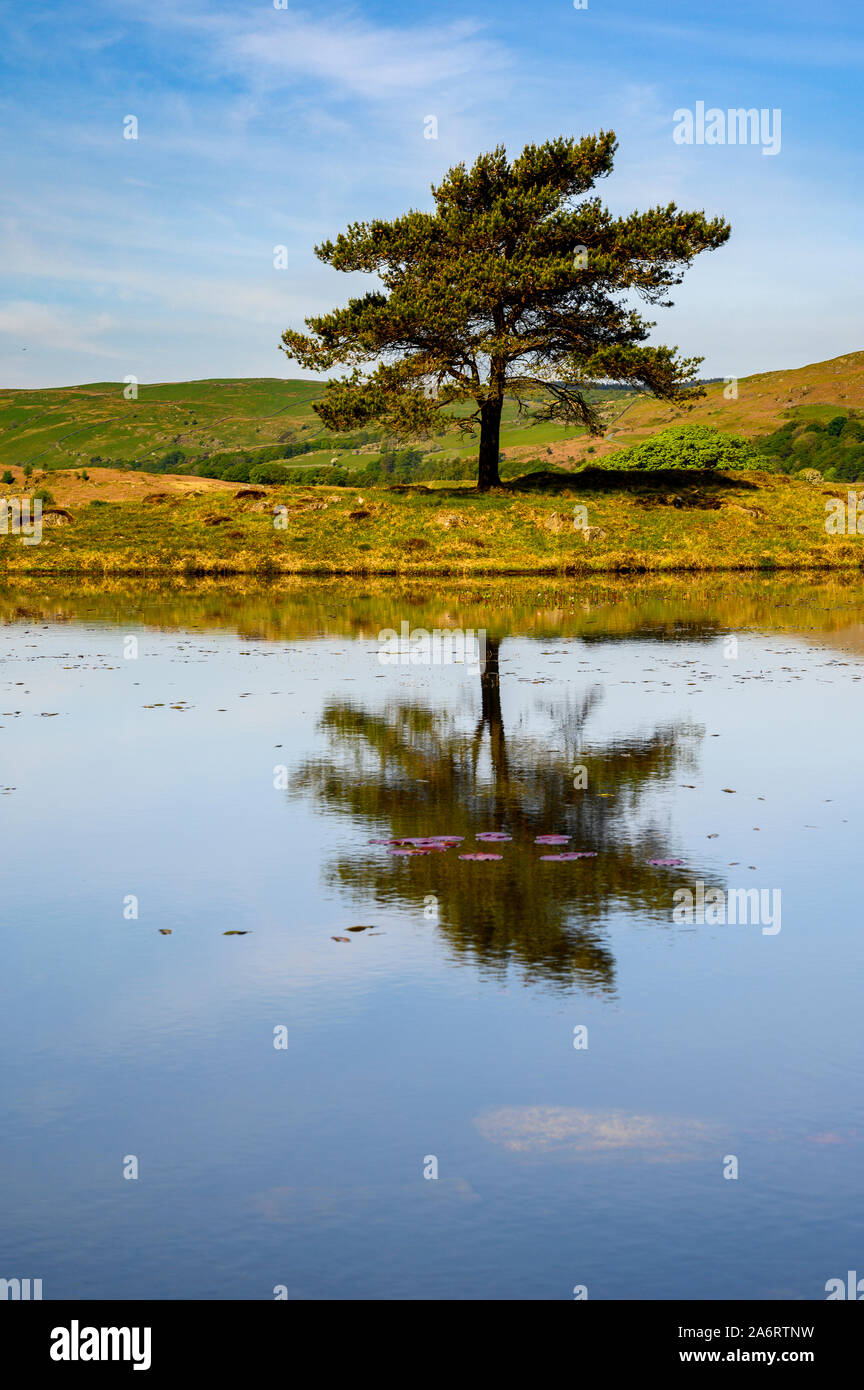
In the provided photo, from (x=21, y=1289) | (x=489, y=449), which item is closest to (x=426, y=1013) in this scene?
(x=21, y=1289)

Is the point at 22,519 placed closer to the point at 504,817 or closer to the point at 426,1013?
the point at 504,817

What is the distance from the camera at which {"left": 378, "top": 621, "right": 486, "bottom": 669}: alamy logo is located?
2703 cm

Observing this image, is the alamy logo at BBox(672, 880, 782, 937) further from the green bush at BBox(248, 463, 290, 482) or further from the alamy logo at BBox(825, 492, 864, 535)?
the green bush at BBox(248, 463, 290, 482)

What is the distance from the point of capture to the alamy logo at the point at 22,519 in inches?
2427

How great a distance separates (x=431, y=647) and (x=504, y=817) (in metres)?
16.0

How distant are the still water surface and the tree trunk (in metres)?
47.8

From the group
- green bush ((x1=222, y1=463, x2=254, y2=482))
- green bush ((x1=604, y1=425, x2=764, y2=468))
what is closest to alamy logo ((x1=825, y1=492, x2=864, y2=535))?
green bush ((x1=604, y1=425, x2=764, y2=468))

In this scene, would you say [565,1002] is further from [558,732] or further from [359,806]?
[558,732]

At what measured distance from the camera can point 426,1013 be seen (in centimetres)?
782

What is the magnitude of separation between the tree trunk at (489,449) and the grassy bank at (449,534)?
97 cm
